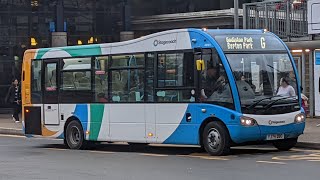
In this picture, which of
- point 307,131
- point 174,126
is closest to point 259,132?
point 174,126

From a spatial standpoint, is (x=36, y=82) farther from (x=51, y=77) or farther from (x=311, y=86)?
(x=311, y=86)

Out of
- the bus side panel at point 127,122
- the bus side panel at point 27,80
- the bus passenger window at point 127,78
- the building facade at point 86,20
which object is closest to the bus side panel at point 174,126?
the bus side panel at point 127,122

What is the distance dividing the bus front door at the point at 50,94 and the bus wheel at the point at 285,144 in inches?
251

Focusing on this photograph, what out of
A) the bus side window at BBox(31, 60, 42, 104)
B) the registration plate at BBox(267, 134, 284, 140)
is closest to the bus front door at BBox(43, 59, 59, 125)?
the bus side window at BBox(31, 60, 42, 104)

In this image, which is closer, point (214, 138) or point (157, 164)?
point (157, 164)

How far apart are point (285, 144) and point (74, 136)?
19.5 feet

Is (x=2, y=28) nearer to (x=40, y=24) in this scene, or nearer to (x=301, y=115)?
(x=40, y=24)

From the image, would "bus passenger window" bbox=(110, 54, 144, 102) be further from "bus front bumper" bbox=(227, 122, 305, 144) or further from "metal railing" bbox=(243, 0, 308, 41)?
"metal railing" bbox=(243, 0, 308, 41)

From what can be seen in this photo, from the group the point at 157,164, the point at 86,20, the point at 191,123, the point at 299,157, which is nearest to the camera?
the point at 157,164

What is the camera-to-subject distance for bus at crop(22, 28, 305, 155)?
13836 millimetres

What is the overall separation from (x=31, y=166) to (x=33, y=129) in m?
5.54

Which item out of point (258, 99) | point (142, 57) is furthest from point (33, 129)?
point (258, 99)

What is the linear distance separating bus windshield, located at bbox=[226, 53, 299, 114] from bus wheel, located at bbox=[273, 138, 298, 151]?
2.88 feet

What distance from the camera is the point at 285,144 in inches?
590
